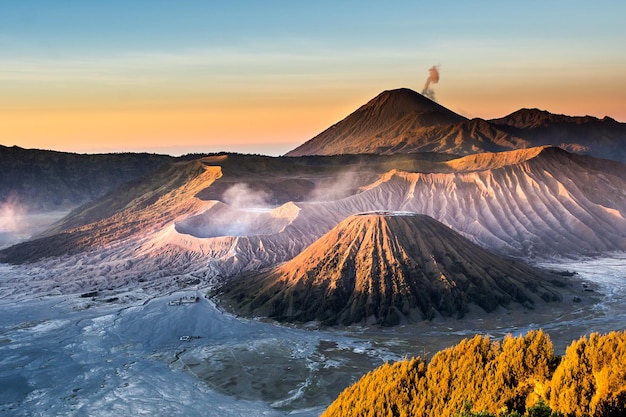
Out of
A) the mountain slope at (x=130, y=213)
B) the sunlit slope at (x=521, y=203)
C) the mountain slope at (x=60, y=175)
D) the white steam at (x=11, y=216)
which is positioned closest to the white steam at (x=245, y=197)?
the mountain slope at (x=130, y=213)

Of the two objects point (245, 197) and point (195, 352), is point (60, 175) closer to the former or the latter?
point (245, 197)

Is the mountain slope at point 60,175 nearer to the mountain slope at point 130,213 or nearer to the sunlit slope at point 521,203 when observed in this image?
the mountain slope at point 130,213

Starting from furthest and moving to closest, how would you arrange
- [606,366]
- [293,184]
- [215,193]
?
1. [293,184]
2. [215,193]
3. [606,366]

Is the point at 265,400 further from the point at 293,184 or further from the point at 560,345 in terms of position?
the point at 293,184

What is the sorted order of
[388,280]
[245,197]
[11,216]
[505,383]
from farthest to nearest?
[11,216]
[245,197]
[388,280]
[505,383]

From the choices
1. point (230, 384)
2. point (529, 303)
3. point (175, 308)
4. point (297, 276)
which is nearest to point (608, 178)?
point (529, 303)

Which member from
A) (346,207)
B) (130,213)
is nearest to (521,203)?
(346,207)
